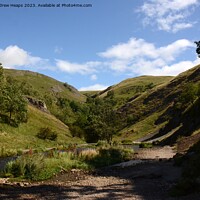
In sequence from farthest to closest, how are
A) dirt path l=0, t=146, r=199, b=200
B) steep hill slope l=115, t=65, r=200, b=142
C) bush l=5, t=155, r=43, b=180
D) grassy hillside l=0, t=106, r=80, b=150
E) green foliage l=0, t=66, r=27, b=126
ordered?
1. steep hill slope l=115, t=65, r=200, b=142
2. green foliage l=0, t=66, r=27, b=126
3. grassy hillside l=0, t=106, r=80, b=150
4. bush l=5, t=155, r=43, b=180
5. dirt path l=0, t=146, r=199, b=200

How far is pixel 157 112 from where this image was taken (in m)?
124

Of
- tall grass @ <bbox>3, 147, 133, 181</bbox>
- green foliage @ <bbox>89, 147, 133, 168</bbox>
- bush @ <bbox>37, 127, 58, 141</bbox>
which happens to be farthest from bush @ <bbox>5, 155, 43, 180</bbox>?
bush @ <bbox>37, 127, 58, 141</bbox>

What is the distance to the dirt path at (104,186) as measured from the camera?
43.0 feet

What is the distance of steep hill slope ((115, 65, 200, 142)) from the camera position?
3247 inches

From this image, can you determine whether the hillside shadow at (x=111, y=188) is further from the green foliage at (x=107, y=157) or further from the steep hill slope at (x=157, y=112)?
the steep hill slope at (x=157, y=112)

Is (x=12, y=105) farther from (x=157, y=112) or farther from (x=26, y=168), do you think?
(x=157, y=112)

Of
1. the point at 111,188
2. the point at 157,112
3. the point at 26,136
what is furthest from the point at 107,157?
the point at 157,112

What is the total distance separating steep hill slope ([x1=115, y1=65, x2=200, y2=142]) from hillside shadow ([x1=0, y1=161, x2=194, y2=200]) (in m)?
37.7

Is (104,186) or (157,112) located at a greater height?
(157,112)

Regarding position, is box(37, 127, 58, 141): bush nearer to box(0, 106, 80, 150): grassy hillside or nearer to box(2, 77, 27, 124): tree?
box(0, 106, 80, 150): grassy hillside

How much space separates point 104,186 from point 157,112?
111 metres

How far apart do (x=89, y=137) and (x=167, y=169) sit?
71.9 m

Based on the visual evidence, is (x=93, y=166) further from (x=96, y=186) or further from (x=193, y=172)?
(x=193, y=172)

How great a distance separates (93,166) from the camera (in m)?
23.0
